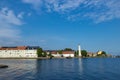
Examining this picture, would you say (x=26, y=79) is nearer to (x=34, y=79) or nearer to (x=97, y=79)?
(x=34, y=79)

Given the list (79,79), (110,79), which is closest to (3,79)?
(79,79)

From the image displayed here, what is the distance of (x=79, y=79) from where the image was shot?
50.4 metres

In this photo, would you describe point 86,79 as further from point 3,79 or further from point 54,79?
point 3,79

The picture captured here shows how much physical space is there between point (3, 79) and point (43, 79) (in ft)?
28.9

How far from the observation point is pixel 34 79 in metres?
49.9

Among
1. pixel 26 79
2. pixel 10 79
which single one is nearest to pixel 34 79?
pixel 26 79

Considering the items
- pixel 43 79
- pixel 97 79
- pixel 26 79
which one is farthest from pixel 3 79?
pixel 97 79

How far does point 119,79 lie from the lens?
50.3 meters

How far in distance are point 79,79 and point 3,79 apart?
16.9 meters

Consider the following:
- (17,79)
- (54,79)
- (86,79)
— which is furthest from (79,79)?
(17,79)

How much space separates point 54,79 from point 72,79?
409 cm

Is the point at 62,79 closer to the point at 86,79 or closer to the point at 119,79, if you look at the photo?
the point at 86,79

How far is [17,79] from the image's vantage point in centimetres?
4981

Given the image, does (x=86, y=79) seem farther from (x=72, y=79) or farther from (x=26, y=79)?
(x=26, y=79)
